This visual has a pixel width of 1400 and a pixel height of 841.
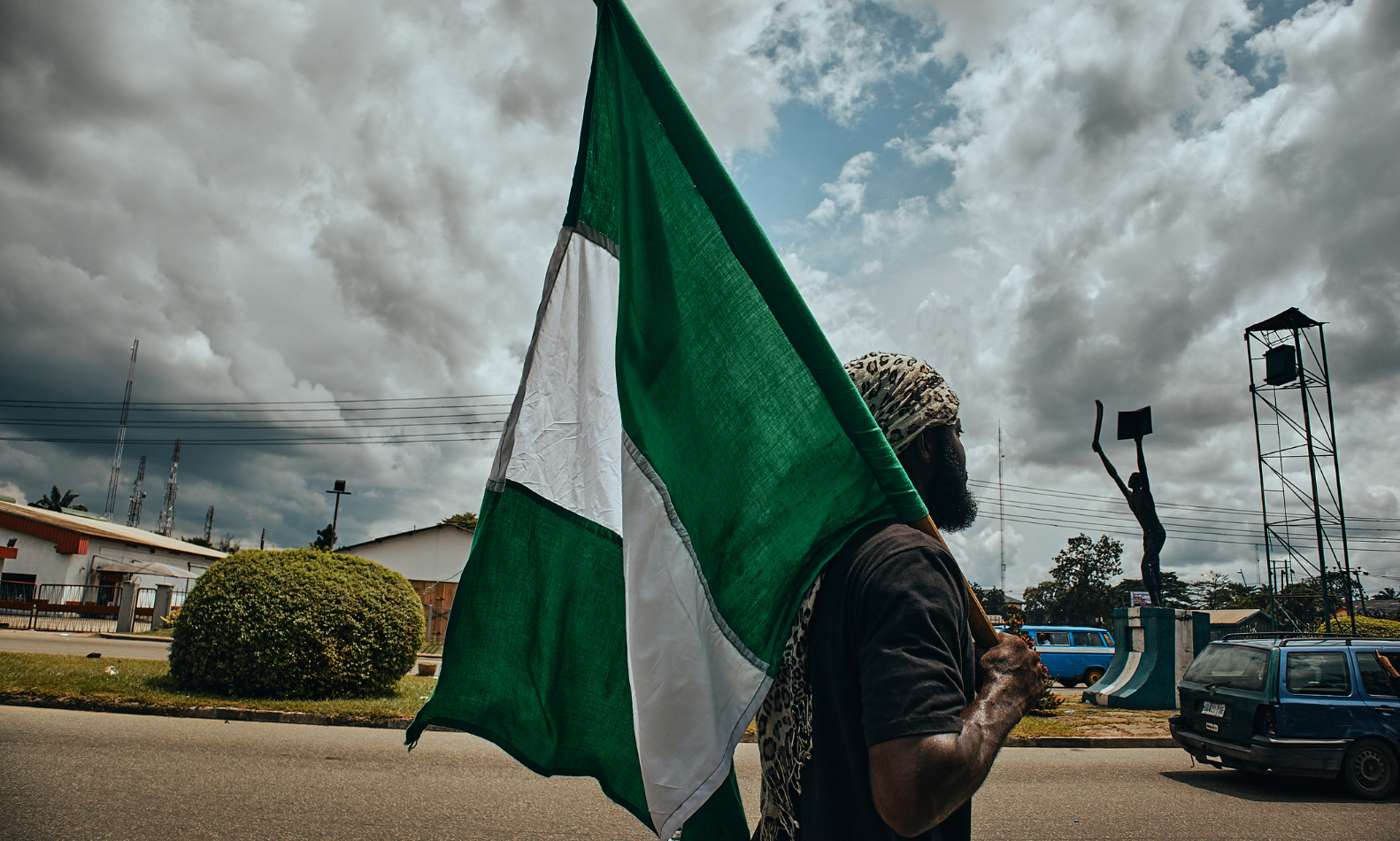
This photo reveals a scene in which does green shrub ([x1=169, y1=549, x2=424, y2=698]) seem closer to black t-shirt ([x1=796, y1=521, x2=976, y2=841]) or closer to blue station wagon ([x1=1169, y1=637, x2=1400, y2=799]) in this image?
blue station wagon ([x1=1169, y1=637, x2=1400, y2=799])

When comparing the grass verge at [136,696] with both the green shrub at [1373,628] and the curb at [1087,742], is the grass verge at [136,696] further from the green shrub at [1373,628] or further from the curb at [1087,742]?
the green shrub at [1373,628]

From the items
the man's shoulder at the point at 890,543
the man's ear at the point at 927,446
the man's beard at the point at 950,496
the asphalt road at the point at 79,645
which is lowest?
the asphalt road at the point at 79,645

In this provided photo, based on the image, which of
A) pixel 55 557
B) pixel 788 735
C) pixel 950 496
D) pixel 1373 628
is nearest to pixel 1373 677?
pixel 950 496

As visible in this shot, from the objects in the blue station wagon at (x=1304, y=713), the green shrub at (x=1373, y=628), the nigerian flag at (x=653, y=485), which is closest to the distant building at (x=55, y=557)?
the blue station wagon at (x=1304, y=713)

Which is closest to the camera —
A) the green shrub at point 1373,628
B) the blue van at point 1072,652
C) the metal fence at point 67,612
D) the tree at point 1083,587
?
the green shrub at point 1373,628

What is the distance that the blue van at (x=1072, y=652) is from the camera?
80.6ft

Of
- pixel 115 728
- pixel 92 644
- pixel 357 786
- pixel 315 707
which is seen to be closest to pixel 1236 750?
pixel 357 786

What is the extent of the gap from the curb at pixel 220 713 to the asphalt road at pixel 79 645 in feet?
21.7

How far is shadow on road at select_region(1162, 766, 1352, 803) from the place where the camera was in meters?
8.02

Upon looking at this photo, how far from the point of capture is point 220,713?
9.46 m

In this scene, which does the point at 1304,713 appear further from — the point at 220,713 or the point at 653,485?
the point at 220,713

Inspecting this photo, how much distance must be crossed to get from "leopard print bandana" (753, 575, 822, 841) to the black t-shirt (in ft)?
0.05

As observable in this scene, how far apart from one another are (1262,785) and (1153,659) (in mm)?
8545

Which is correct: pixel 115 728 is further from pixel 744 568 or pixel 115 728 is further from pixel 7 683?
pixel 744 568
